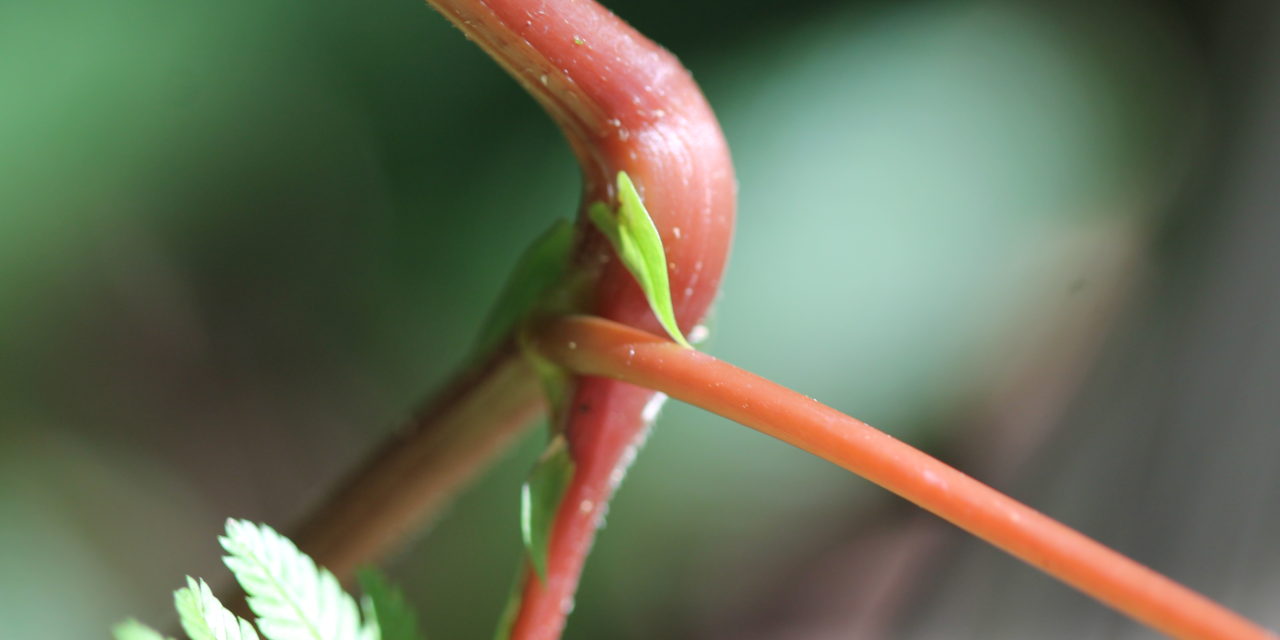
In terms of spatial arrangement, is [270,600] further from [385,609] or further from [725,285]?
[725,285]

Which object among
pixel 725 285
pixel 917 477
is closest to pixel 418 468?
pixel 917 477

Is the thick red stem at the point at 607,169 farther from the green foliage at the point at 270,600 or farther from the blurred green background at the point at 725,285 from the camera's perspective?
the blurred green background at the point at 725,285

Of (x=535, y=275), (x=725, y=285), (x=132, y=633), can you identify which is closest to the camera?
(x=132, y=633)

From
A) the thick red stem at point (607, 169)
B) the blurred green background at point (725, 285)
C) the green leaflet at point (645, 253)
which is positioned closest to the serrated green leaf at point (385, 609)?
the thick red stem at point (607, 169)

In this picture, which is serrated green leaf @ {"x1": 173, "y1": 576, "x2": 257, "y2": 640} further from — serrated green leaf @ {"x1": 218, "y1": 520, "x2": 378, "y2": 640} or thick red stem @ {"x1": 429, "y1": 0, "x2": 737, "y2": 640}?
thick red stem @ {"x1": 429, "y1": 0, "x2": 737, "y2": 640}

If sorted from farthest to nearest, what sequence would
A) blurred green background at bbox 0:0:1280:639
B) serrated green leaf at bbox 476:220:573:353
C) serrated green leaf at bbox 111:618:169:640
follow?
blurred green background at bbox 0:0:1280:639 < serrated green leaf at bbox 476:220:573:353 < serrated green leaf at bbox 111:618:169:640

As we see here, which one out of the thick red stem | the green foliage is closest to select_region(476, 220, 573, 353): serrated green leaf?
the thick red stem
